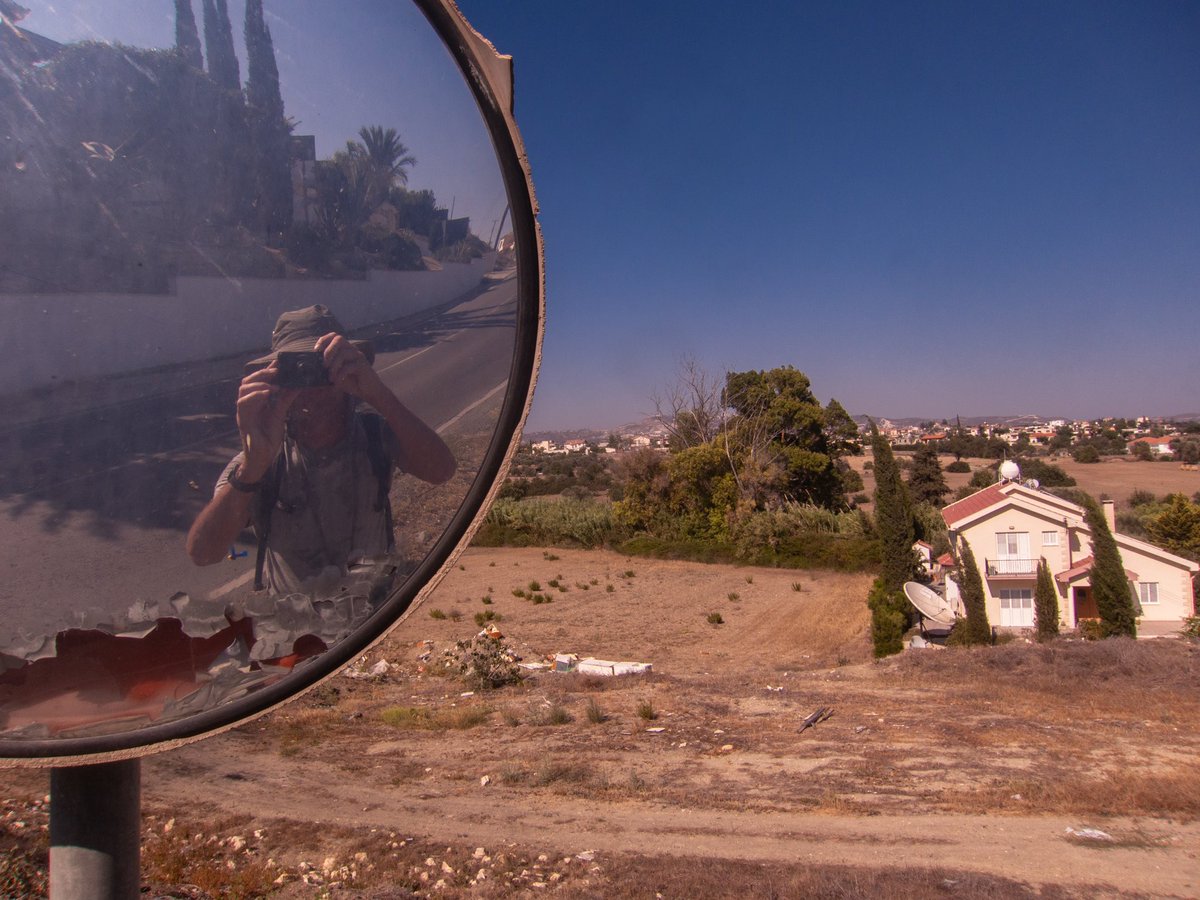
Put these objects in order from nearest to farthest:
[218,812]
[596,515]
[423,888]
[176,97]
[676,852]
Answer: [176,97], [423,888], [676,852], [218,812], [596,515]

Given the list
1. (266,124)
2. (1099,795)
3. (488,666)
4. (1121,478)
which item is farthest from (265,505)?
(1121,478)

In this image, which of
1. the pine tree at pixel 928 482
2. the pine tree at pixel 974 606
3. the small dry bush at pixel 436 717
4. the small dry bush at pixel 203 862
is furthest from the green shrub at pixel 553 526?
the small dry bush at pixel 203 862

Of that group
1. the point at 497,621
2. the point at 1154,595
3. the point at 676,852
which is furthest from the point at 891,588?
the point at 676,852

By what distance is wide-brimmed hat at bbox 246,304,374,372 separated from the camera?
1026 mm

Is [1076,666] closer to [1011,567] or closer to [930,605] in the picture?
[930,605]

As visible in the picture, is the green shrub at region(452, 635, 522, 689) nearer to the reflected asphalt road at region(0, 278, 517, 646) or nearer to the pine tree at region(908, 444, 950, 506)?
the reflected asphalt road at region(0, 278, 517, 646)

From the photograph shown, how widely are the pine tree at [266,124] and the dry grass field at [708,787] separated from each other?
2888mm

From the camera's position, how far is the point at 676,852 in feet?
20.1

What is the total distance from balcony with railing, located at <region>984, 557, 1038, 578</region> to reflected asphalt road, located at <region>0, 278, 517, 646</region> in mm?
20214

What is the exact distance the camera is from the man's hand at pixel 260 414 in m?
1.02

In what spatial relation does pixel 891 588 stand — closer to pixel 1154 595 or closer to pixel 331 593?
pixel 1154 595

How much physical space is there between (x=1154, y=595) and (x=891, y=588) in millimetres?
5614

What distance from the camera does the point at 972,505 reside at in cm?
2052

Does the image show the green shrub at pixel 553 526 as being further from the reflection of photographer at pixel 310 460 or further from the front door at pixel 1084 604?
the reflection of photographer at pixel 310 460
